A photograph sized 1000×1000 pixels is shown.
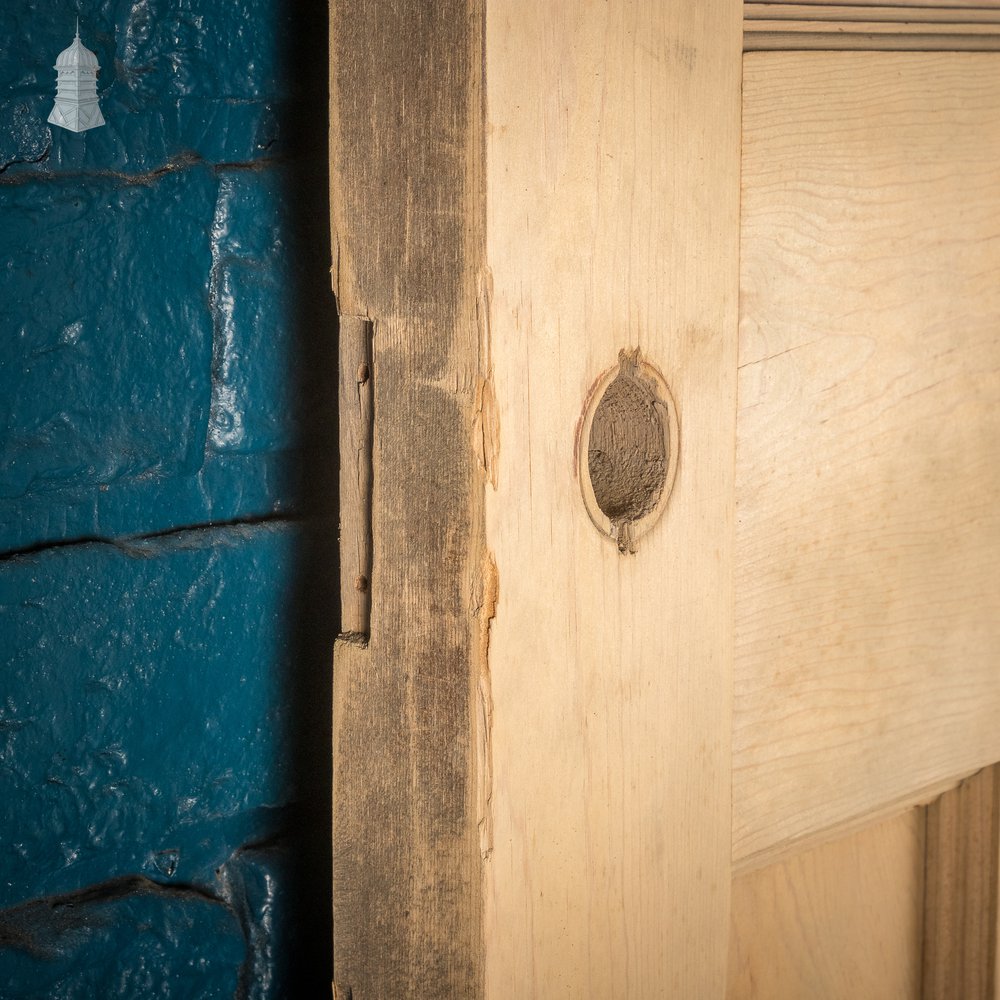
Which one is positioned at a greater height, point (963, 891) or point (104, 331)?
point (104, 331)

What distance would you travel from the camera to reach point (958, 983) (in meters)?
0.98

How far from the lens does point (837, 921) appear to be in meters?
0.92

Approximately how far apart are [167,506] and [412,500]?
11.0 inches

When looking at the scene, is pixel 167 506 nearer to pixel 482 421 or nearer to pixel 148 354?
pixel 148 354

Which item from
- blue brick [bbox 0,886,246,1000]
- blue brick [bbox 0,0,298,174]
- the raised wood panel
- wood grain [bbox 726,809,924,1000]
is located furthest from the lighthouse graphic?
wood grain [bbox 726,809,924,1000]

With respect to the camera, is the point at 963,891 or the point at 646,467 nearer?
the point at 646,467

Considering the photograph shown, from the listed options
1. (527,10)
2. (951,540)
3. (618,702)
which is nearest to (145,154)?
(527,10)

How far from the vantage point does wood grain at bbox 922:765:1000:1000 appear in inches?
37.7

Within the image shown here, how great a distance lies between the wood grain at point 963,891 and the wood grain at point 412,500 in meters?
0.57

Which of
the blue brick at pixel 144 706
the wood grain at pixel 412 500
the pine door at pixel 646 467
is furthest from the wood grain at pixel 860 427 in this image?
the blue brick at pixel 144 706

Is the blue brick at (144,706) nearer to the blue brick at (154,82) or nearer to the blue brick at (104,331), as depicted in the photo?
the blue brick at (104,331)

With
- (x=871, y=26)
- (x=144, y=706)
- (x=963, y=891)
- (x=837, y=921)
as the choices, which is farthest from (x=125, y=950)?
(x=871, y=26)

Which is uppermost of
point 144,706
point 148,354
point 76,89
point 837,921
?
point 76,89

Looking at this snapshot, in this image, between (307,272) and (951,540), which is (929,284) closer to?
(951,540)
